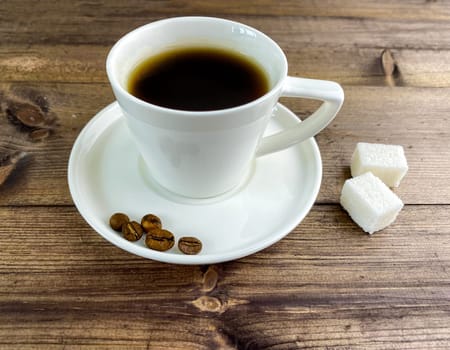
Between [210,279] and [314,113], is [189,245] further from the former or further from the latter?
[314,113]

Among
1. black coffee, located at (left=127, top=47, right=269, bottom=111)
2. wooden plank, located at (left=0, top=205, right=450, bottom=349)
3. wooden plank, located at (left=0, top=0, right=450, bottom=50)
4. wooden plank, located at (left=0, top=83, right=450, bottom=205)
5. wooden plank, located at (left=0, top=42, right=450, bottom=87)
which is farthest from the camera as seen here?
wooden plank, located at (left=0, top=0, right=450, bottom=50)

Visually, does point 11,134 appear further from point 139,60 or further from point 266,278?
point 266,278

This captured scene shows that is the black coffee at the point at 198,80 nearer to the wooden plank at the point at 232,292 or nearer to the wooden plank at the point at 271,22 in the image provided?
the wooden plank at the point at 232,292

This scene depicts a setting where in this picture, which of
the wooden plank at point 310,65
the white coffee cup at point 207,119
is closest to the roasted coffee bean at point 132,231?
the white coffee cup at point 207,119

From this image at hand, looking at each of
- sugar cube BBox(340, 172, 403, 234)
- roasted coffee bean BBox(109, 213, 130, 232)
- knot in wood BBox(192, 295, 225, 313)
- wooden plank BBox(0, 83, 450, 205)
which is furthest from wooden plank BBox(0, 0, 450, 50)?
knot in wood BBox(192, 295, 225, 313)

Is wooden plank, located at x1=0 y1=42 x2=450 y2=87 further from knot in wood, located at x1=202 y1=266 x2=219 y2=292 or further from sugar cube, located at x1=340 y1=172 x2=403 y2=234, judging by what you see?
knot in wood, located at x1=202 y1=266 x2=219 y2=292

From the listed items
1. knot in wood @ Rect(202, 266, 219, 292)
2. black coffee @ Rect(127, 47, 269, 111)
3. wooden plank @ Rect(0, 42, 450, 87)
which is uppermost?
black coffee @ Rect(127, 47, 269, 111)

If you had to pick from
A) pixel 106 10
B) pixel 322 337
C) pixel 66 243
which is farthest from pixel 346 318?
pixel 106 10
